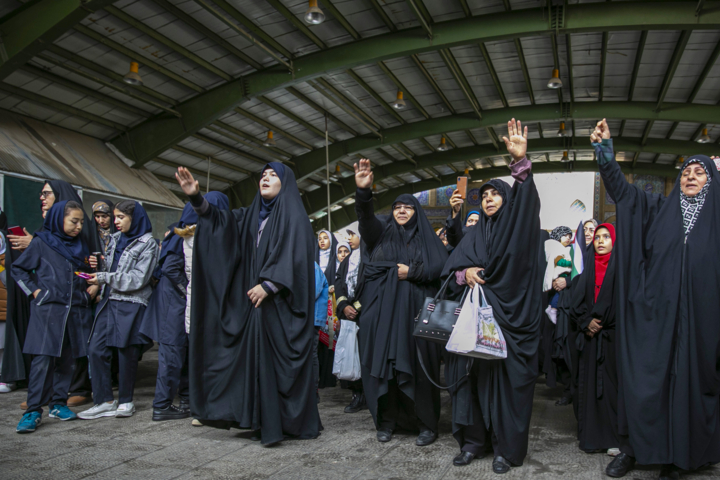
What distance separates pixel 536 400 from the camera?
4953 millimetres

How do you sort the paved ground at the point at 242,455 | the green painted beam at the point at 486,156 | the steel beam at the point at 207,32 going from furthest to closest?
the green painted beam at the point at 486,156
the steel beam at the point at 207,32
the paved ground at the point at 242,455

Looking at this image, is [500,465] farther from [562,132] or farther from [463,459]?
[562,132]

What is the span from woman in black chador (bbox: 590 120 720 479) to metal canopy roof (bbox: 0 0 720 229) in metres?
6.53

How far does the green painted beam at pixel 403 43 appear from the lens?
8.10 metres

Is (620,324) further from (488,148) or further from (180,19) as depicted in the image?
(488,148)

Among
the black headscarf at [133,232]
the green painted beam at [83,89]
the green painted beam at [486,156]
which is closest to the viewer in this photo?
the black headscarf at [133,232]

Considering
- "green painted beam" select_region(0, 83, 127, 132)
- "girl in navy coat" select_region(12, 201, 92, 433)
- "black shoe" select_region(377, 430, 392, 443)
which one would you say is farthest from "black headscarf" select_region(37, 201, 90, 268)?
"green painted beam" select_region(0, 83, 127, 132)

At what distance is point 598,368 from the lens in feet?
10.4

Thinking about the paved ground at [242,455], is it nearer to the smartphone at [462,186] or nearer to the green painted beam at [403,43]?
the smartphone at [462,186]

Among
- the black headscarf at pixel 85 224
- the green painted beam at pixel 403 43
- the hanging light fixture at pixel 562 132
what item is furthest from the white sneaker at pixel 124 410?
the hanging light fixture at pixel 562 132

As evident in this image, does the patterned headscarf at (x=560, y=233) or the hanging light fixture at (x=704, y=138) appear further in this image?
the hanging light fixture at (x=704, y=138)

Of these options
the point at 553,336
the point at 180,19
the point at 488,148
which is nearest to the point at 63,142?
the point at 180,19

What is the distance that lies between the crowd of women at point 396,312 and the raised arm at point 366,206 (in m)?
0.01

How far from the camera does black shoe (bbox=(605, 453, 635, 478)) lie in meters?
2.72
